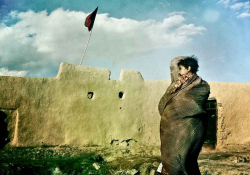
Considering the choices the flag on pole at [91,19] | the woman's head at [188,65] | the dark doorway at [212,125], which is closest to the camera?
the woman's head at [188,65]

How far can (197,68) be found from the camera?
6.16 feet

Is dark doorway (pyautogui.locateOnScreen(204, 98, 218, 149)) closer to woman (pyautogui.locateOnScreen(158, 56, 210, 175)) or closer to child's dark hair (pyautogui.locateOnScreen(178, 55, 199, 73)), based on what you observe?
child's dark hair (pyautogui.locateOnScreen(178, 55, 199, 73))

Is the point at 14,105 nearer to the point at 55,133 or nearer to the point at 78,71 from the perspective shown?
the point at 55,133

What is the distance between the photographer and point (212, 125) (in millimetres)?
7660

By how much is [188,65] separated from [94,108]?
5.17 m

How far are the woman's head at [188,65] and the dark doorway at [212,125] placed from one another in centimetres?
639

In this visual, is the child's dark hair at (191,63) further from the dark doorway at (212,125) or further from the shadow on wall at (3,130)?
the dark doorway at (212,125)

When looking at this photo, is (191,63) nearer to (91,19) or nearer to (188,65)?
(188,65)

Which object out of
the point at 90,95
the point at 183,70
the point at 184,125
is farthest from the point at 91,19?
the point at 184,125

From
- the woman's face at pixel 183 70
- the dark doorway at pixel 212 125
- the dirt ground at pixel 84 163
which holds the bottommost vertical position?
the dirt ground at pixel 84 163

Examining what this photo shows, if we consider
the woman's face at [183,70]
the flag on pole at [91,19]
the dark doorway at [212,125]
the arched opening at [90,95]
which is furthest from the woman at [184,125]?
the flag on pole at [91,19]

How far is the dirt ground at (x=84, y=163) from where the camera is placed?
424 cm

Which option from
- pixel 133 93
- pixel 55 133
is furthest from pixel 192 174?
pixel 133 93

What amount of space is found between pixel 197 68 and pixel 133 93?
545cm
